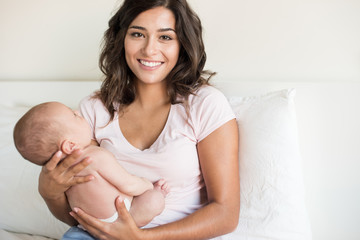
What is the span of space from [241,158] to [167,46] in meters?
0.53

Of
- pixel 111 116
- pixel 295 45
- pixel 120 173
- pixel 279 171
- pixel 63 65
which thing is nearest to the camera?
pixel 120 173

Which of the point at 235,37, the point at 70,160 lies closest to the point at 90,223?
the point at 70,160

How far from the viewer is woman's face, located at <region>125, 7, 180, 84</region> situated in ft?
4.36

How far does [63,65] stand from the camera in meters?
2.12

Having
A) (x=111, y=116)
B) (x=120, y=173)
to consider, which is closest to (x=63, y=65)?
(x=111, y=116)

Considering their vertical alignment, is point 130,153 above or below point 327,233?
above

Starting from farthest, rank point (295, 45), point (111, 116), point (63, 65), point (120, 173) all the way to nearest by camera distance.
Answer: point (63, 65), point (295, 45), point (111, 116), point (120, 173)

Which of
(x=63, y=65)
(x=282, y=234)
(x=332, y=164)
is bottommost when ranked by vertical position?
(x=282, y=234)

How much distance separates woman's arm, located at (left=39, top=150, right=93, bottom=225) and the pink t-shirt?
8.9 inches

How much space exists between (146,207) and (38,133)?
426mm

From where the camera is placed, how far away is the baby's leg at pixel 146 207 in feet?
3.85

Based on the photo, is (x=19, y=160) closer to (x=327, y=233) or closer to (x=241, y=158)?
(x=241, y=158)

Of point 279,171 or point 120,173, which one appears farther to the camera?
point 279,171

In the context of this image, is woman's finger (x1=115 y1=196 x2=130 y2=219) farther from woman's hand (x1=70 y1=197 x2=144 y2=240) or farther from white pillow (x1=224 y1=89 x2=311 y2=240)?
white pillow (x1=224 y1=89 x2=311 y2=240)
